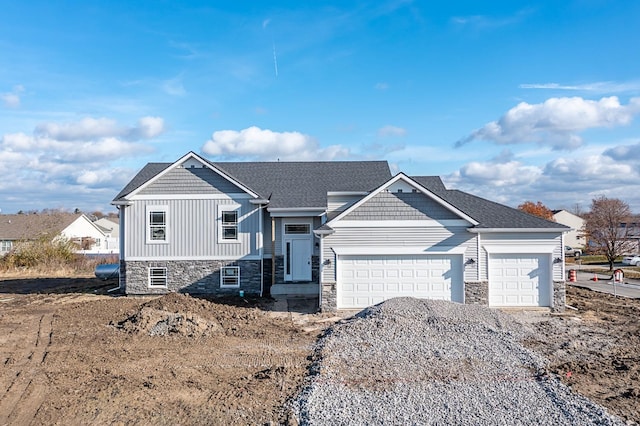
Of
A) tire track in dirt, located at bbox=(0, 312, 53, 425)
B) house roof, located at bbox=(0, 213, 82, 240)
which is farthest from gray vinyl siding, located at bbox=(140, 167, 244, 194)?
house roof, located at bbox=(0, 213, 82, 240)

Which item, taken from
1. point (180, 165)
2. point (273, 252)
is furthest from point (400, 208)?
point (180, 165)

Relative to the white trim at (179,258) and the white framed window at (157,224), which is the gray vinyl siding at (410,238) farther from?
the white framed window at (157,224)

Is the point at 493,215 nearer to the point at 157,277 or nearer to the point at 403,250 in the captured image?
the point at 403,250

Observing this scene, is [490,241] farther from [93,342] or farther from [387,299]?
[93,342]

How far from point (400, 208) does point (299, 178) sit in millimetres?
7910

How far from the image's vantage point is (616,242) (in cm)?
3766

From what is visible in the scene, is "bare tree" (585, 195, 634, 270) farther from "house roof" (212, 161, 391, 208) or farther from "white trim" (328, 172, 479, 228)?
"white trim" (328, 172, 479, 228)

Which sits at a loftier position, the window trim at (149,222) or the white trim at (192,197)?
the white trim at (192,197)

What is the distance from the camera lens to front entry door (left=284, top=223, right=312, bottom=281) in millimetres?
20047

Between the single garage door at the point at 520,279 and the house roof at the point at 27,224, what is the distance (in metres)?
42.4

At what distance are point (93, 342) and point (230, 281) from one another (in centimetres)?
801

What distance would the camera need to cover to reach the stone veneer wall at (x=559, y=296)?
16.2 m

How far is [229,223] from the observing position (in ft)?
64.8

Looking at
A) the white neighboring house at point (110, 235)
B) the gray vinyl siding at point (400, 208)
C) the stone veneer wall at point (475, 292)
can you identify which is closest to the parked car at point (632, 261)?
the stone veneer wall at point (475, 292)
